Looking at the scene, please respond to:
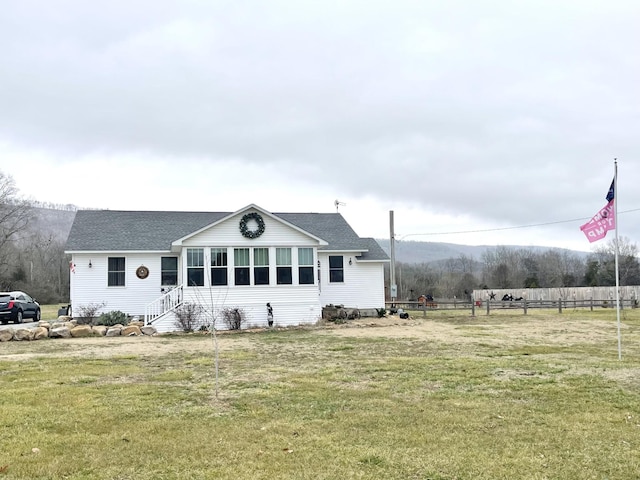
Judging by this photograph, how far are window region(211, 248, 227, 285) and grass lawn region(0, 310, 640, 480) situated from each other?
880cm

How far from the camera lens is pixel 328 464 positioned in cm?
507

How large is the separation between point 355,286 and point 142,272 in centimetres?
1029

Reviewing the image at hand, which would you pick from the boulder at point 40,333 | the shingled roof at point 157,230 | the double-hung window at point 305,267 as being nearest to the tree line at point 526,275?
the shingled roof at point 157,230

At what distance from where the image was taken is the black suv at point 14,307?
77.2ft

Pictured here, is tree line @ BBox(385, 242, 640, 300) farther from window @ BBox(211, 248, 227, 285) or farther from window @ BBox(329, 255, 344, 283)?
window @ BBox(211, 248, 227, 285)

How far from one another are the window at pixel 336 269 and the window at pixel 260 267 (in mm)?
5202

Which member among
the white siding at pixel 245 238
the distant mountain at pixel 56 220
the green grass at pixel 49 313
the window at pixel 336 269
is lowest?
the green grass at pixel 49 313

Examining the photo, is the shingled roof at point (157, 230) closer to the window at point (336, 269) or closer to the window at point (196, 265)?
the window at point (336, 269)

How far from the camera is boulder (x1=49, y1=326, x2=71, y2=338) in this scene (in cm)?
1884

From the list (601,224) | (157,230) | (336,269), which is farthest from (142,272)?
(601,224)

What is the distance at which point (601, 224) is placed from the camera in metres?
12.9

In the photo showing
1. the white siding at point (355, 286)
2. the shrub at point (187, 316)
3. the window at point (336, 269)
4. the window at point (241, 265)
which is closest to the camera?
the shrub at point (187, 316)

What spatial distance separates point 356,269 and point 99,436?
2216cm

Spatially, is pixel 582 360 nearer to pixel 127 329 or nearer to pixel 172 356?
pixel 172 356
